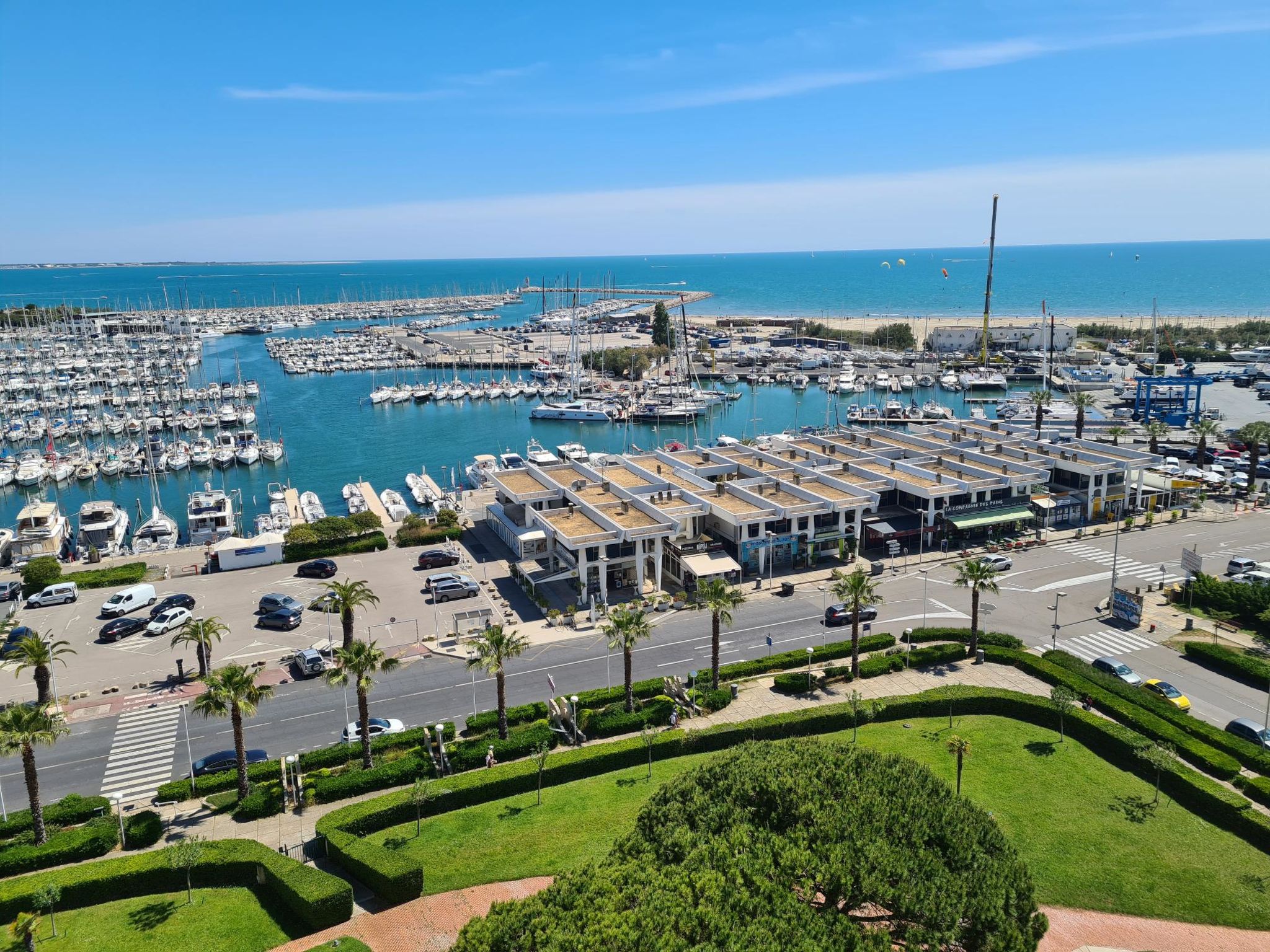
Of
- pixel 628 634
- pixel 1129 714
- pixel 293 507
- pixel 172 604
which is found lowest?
pixel 293 507

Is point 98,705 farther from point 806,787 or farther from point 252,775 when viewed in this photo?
point 806,787

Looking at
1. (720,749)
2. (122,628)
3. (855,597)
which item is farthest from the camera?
(122,628)

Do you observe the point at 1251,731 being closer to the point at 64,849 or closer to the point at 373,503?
the point at 64,849

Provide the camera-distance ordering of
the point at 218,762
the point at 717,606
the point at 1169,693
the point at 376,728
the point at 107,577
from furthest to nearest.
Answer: the point at 107,577, the point at 1169,693, the point at 717,606, the point at 376,728, the point at 218,762

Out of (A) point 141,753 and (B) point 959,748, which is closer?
(B) point 959,748

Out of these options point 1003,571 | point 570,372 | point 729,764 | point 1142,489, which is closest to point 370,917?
point 729,764

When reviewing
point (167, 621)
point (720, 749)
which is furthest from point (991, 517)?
point (167, 621)

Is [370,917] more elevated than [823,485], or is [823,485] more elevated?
[823,485]
